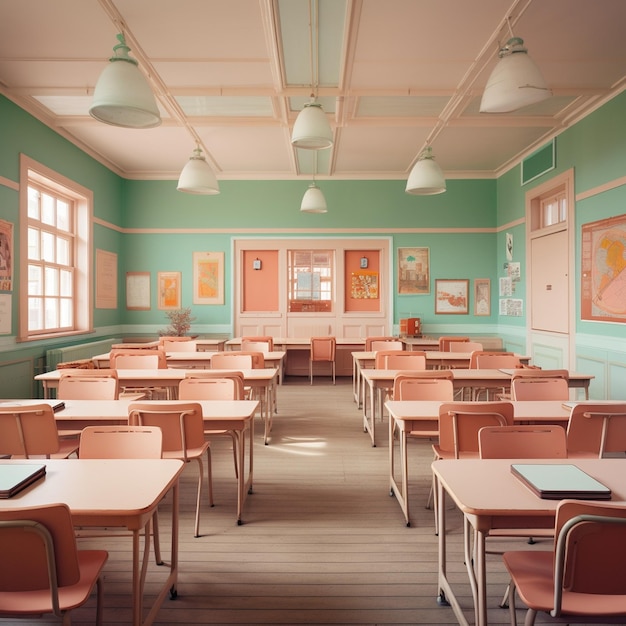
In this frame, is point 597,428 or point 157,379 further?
point 157,379

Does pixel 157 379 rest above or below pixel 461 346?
below

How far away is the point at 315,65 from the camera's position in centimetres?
490

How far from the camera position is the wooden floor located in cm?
219

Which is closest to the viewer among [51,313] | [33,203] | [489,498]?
[489,498]

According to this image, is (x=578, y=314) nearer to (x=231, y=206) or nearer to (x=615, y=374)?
(x=615, y=374)

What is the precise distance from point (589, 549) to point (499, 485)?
0.42 meters

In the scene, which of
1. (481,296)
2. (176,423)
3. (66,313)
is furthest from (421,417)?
(481,296)

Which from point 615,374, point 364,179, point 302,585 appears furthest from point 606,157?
point 302,585

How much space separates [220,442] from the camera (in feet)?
16.2

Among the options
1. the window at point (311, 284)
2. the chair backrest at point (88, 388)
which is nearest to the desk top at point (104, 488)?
the chair backrest at point (88, 388)

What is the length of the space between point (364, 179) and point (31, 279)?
19.5ft

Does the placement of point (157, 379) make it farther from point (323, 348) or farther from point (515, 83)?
point (323, 348)

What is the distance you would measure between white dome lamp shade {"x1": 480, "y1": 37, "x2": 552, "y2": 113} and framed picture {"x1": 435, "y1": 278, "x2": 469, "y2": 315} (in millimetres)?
6362

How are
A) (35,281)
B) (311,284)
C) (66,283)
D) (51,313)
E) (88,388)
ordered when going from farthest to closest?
(311,284)
(66,283)
(51,313)
(35,281)
(88,388)
